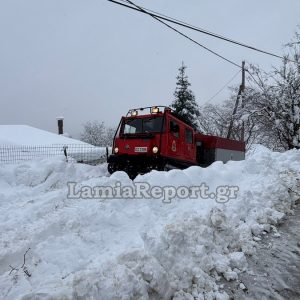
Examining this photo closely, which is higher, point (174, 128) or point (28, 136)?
point (28, 136)

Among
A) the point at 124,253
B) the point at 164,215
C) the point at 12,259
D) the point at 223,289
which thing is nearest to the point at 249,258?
the point at 223,289

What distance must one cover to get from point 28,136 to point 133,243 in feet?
72.8

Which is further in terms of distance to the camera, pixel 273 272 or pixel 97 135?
pixel 97 135

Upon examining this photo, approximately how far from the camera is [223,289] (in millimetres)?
4289

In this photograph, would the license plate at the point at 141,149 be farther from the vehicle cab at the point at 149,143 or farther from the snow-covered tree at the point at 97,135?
the snow-covered tree at the point at 97,135

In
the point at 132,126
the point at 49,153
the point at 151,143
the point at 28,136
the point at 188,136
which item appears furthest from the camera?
the point at 28,136

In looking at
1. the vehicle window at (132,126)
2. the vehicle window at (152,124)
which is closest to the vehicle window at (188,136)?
the vehicle window at (152,124)

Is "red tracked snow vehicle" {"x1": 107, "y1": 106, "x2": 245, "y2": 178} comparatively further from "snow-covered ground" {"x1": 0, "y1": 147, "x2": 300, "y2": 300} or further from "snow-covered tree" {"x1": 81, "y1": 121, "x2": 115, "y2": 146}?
"snow-covered tree" {"x1": 81, "y1": 121, "x2": 115, "y2": 146}

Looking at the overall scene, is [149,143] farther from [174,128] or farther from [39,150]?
[39,150]

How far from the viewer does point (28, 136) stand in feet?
81.5

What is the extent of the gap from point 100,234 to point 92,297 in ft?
4.35

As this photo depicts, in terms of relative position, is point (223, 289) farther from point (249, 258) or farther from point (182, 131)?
point (182, 131)

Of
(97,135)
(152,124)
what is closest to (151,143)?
(152,124)

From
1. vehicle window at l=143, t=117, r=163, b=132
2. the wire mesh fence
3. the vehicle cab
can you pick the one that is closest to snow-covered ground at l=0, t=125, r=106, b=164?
the wire mesh fence
